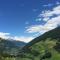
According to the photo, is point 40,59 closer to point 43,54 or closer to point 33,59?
point 33,59

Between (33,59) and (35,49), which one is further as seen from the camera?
(35,49)

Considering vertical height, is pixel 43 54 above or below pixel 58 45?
below

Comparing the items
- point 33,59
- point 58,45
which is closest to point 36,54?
point 33,59

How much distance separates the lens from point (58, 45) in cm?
18900

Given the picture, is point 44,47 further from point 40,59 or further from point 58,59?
point 58,59

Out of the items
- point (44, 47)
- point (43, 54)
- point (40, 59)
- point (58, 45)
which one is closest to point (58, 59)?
point (40, 59)

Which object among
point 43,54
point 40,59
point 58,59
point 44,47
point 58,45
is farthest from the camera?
point 58,45

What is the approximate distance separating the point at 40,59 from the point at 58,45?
79.2 metres

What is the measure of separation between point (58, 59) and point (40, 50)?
48.1 meters

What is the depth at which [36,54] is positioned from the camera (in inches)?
5022

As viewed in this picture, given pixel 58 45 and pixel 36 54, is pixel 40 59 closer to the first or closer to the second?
pixel 36 54

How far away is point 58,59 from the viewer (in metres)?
84.4

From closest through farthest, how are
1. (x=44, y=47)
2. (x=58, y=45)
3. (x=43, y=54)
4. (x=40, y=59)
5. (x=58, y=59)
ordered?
(x=58, y=59) → (x=40, y=59) → (x=43, y=54) → (x=44, y=47) → (x=58, y=45)

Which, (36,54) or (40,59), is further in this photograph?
(36,54)
